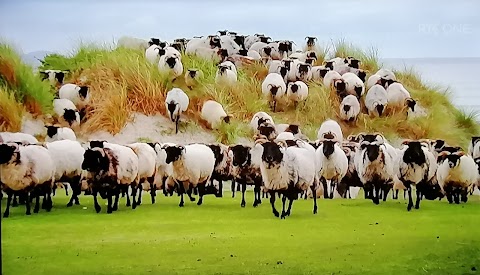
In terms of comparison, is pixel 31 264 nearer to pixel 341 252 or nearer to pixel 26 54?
pixel 26 54

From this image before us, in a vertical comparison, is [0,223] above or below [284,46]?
below

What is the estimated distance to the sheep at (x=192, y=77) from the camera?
11.4 feet

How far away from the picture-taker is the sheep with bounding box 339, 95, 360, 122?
139 inches

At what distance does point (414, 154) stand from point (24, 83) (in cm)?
179

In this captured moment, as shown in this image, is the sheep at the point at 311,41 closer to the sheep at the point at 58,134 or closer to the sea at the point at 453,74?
the sea at the point at 453,74

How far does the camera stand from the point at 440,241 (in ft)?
11.0

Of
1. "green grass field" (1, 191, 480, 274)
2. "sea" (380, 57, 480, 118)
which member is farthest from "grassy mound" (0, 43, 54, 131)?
"sea" (380, 57, 480, 118)

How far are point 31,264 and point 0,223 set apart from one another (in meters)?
0.20

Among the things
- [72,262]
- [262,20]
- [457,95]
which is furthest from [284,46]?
[72,262]

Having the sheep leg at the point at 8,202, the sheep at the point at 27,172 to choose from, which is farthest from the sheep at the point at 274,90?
the sheep leg at the point at 8,202

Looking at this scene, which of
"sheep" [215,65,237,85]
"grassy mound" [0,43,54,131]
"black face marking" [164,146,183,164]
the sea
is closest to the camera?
"grassy mound" [0,43,54,131]

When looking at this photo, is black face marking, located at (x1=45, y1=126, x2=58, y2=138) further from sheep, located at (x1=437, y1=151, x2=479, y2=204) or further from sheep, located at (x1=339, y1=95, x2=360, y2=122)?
sheep, located at (x1=437, y1=151, x2=479, y2=204)

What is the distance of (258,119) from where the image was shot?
3459mm

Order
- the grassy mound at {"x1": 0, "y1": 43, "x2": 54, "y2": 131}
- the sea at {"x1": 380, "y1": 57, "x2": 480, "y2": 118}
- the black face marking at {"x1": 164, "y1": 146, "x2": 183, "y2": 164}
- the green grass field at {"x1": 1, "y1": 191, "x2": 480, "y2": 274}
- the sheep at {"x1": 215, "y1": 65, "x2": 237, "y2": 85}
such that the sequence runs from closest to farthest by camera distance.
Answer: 1. the green grass field at {"x1": 1, "y1": 191, "x2": 480, "y2": 274}
2. the grassy mound at {"x1": 0, "y1": 43, "x2": 54, "y2": 131}
3. the sheep at {"x1": 215, "y1": 65, "x2": 237, "y2": 85}
4. the sea at {"x1": 380, "y1": 57, "x2": 480, "y2": 118}
5. the black face marking at {"x1": 164, "y1": 146, "x2": 183, "y2": 164}
